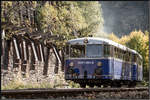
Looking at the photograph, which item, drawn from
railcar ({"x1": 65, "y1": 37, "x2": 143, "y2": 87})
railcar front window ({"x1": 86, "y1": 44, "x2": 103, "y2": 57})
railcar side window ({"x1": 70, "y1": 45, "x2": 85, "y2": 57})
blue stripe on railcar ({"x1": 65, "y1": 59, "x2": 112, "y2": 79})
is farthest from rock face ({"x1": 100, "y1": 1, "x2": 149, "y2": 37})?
blue stripe on railcar ({"x1": 65, "y1": 59, "x2": 112, "y2": 79})

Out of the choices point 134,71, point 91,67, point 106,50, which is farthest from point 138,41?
point 91,67

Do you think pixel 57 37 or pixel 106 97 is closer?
pixel 106 97

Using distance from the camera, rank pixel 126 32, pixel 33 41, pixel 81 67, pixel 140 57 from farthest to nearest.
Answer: pixel 140 57 < pixel 126 32 < pixel 33 41 < pixel 81 67

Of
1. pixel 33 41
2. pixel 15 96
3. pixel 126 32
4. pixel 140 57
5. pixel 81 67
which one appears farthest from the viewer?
pixel 140 57

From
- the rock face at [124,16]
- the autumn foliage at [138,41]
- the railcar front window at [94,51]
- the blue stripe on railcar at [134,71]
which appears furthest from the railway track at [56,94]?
the blue stripe on railcar at [134,71]

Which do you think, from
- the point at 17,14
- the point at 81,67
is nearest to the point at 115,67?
the point at 81,67

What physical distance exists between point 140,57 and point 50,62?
21.8 ft

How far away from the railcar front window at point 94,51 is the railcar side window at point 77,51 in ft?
0.81

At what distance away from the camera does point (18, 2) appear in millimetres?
19672

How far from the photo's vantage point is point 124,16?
2209cm

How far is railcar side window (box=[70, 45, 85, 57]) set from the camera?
18750 mm

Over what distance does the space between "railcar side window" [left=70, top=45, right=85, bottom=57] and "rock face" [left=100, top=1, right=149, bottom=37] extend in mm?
2881

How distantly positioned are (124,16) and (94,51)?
431cm

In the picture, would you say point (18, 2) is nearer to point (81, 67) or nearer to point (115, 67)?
point (81, 67)
